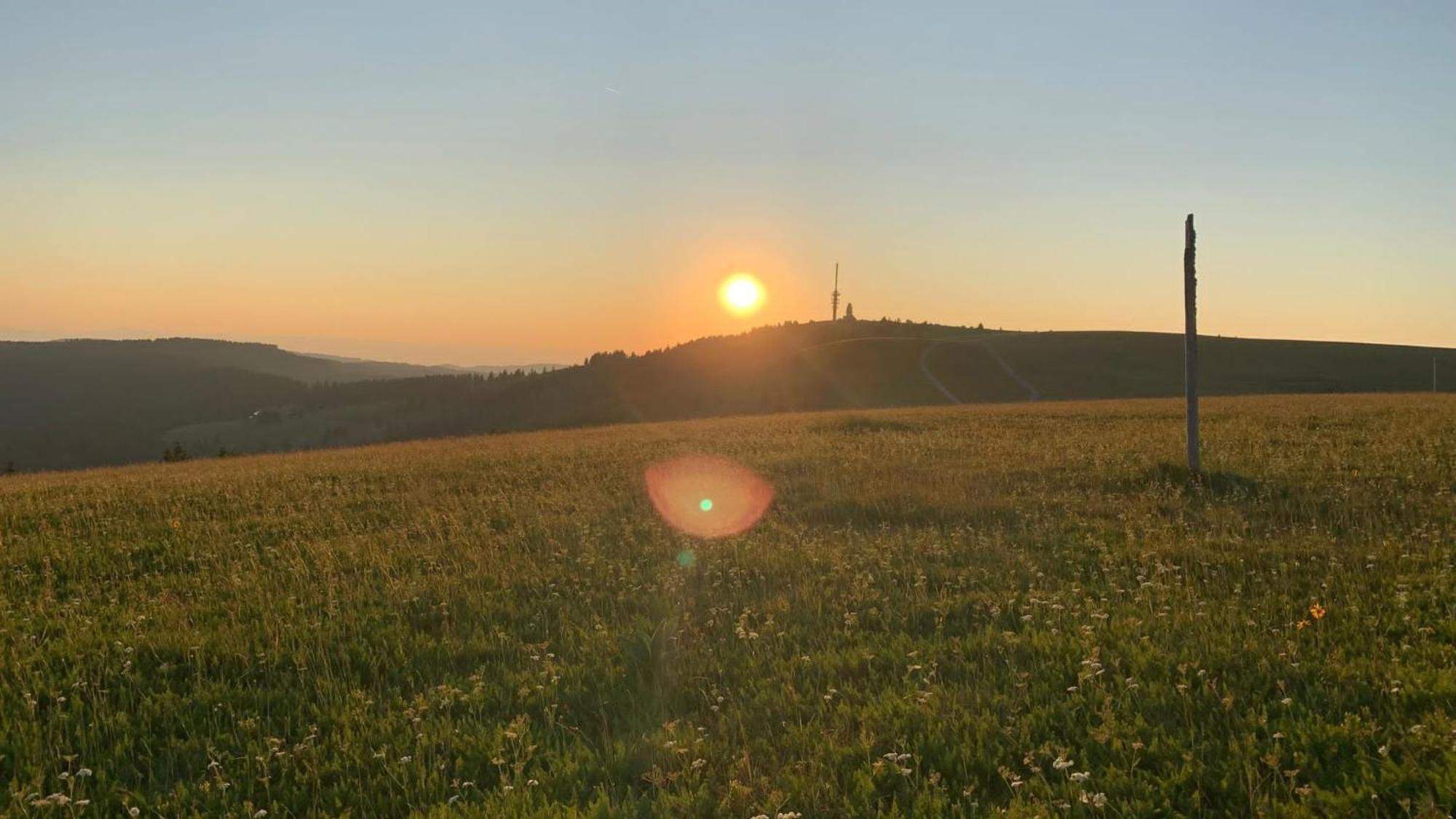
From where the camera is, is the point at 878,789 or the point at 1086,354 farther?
the point at 1086,354

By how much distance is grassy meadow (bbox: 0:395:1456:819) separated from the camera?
4453 millimetres

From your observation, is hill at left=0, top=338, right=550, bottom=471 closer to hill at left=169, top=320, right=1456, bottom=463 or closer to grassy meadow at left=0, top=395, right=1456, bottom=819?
hill at left=169, top=320, right=1456, bottom=463

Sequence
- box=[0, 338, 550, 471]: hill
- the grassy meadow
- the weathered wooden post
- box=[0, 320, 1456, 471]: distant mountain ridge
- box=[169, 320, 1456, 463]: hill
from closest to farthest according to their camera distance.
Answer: the grassy meadow, the weathered wooden post, box=[169, 320, 1456, 463]: hill, box=[0, 320, 1456, 471]: distant mountain ridge, box=[0, 338, 550, 471]: hill

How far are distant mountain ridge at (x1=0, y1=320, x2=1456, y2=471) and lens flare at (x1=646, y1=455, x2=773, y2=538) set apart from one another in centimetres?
3810

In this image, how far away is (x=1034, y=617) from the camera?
→ 22.7 feet

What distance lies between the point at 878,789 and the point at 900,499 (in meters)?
8.96

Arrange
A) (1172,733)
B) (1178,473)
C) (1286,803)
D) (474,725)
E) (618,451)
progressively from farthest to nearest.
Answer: (618,451), (1178,473), (474,725), (1172,733), (1286,803)

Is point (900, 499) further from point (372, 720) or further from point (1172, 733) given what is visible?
point (372, 720)

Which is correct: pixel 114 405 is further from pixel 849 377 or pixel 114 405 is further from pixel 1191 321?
pixel 1191 321

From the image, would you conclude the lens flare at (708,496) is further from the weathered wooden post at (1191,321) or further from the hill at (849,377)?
the hill at (849,377)

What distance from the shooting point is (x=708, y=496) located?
15281 millimetres

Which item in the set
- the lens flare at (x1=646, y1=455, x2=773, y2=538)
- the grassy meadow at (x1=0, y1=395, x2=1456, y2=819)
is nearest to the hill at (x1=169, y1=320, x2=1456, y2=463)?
the lens flare at (x1=646, y1=455, x2=773, y2=538)

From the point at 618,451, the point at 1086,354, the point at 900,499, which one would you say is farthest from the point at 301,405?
the point at 900,499

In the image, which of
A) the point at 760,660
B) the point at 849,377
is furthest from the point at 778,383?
the point at 760,660
